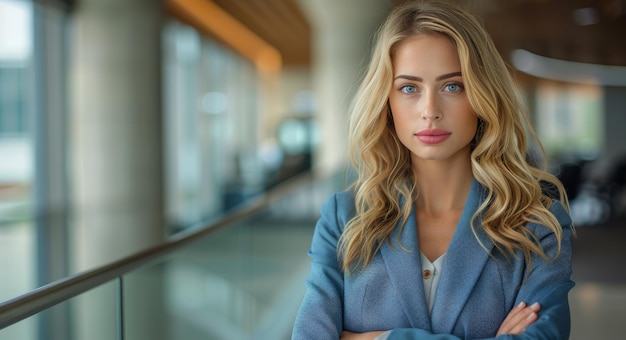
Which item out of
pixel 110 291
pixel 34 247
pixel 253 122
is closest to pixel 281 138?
pixel 253 122

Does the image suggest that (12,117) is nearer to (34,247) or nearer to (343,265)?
(34,247)

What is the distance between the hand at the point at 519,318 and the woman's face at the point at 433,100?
365mm

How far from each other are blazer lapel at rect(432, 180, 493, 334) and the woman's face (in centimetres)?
19

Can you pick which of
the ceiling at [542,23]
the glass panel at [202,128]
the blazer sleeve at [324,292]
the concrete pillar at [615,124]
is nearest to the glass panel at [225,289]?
the blazer sleeve at [324,292]

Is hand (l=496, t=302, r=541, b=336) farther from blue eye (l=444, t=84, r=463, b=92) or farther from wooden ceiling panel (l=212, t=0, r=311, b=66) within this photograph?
wooden ceiling panel (l=212, t=0, r=311, b=66)

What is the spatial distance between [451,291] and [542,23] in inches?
441

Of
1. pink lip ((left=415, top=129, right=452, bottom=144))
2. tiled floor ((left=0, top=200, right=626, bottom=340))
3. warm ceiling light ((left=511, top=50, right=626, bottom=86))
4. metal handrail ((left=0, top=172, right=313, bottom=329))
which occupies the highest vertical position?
warm ceiling light ((left=511, top=50, right=626, bottom=86))

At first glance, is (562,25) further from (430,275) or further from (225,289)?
(430,275)

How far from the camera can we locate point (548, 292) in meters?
1.53

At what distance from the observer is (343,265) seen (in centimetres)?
168

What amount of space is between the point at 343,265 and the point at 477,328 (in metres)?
0.33

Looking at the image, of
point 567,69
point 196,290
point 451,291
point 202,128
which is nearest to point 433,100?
point 451,291

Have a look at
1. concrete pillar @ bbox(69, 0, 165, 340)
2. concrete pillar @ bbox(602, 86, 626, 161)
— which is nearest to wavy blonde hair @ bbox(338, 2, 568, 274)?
concrete pillar @ bbox(69, 0, 165, 340)

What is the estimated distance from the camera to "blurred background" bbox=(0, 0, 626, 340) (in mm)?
4867
